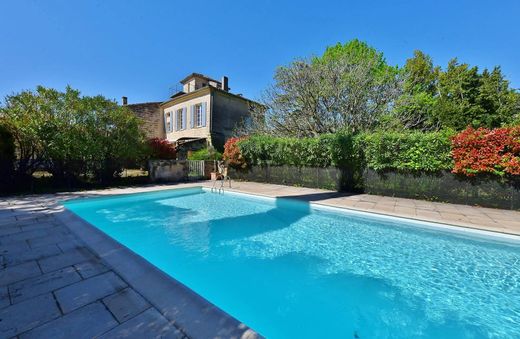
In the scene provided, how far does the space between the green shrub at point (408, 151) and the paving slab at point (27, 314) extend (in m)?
9.90

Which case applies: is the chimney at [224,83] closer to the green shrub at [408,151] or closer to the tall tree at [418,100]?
the tall tree at [418,100]

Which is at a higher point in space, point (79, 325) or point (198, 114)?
point (198, 114)

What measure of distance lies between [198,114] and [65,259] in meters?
17.5

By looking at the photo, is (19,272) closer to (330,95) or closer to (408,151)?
(408,151)

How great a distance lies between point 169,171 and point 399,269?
1256cm

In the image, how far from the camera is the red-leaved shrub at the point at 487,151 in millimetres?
6805

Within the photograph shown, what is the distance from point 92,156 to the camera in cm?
1120

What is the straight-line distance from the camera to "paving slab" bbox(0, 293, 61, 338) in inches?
78.7

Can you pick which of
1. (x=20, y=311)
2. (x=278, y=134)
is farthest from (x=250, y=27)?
(x=20, y=311)

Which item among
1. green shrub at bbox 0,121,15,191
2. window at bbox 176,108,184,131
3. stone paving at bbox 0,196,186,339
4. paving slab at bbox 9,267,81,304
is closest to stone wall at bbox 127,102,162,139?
window at bbox 176,108,184,131

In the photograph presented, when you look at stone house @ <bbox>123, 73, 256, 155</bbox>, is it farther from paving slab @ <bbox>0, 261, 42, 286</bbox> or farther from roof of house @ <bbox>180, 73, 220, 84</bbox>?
paving slab @ <bbox>0, 261, 42, 286</bbox>

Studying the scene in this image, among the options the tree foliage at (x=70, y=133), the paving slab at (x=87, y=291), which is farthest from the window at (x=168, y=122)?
the paving slab at (x=87, y=291)

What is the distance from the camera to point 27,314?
220 centimetres

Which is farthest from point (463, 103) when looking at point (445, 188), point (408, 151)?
point (445, 188)
